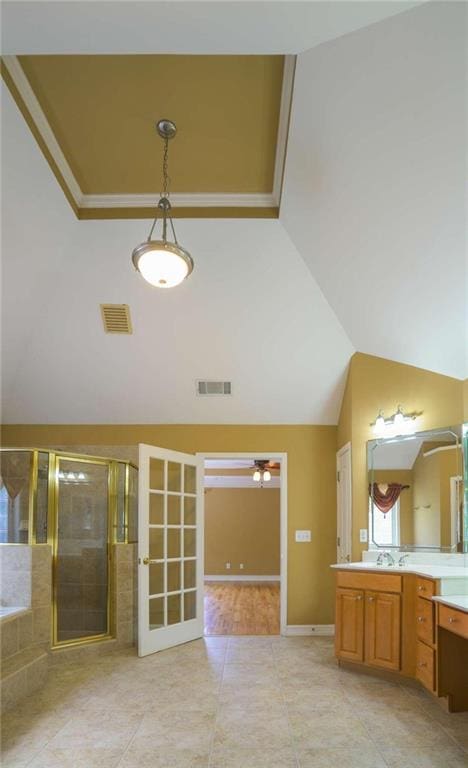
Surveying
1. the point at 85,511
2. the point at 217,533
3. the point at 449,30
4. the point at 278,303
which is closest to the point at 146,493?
the point at 85,511

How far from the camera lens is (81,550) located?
546cm

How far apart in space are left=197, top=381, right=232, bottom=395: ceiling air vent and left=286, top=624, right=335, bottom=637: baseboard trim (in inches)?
100

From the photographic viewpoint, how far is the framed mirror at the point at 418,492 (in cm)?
448

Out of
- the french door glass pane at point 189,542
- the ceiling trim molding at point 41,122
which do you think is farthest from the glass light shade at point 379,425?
the ceiling trim molding at point 41,122

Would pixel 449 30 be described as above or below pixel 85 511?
above

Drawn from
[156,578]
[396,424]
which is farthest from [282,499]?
[396,424]

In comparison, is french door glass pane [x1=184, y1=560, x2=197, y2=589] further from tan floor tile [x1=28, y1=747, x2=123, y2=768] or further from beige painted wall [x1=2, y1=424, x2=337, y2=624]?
tan floor tile [x1=28, y1=747, x2=123, y2=768]

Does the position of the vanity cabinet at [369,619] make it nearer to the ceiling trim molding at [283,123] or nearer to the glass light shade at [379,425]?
the glass light shade at [379,425]

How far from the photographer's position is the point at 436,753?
3.12m

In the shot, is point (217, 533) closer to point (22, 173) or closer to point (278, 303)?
point (278, 303)

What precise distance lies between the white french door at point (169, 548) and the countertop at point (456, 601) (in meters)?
2.64

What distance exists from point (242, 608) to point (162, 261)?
224 inches

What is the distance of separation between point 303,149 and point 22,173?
186 cm

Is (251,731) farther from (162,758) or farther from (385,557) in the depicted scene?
(385,557)
